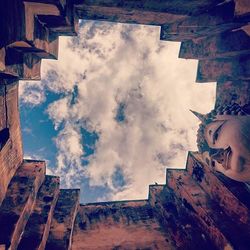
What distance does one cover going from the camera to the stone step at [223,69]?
9.08m

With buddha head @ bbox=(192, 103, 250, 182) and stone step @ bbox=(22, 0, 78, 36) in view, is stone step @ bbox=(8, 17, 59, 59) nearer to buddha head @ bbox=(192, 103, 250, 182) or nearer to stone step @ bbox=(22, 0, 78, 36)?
stone step @ bbox=(22, 0, 78, 36)

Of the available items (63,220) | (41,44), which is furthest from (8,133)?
(63,220)

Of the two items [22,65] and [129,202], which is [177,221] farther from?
[22,65]

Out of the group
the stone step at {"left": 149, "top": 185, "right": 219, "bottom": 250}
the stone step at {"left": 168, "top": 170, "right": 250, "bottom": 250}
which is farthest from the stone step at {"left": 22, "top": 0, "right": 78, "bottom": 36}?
the stone step at {"left": 149, "top": 185, "right": 219, "bottom": 250}

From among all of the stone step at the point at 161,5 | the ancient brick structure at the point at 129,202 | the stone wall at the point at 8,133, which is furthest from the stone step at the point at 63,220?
the stone step at the point at 161,5

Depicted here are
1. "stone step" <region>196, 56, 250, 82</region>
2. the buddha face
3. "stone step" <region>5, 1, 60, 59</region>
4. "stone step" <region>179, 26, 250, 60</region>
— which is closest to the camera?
the buddha face

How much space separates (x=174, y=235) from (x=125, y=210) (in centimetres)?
244

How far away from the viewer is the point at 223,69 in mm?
9781

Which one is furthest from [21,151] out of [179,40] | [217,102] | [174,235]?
[217,102]

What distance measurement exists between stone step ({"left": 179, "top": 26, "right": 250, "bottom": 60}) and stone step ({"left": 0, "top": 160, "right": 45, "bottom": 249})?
7.50 m

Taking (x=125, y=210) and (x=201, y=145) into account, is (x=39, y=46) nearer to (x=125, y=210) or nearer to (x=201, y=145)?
(x=201, y=145)

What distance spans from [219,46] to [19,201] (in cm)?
885

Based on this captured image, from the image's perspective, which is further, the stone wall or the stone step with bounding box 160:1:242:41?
the stone step with bounding box 160:1:242:41

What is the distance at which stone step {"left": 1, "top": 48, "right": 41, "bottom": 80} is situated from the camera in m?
6.40
